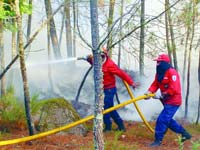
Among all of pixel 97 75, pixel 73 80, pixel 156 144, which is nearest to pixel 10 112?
pixel 156 144

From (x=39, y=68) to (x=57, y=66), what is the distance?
0.86 metres

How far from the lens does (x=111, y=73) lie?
826 cm

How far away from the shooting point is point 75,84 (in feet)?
57.5

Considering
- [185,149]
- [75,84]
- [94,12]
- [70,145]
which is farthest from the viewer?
[75,84]

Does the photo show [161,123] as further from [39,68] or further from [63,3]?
[39,68]

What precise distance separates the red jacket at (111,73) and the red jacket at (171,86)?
0.67 m

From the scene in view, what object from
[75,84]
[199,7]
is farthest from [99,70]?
[75,84]

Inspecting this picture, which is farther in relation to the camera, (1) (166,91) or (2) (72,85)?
(2) (72,85)

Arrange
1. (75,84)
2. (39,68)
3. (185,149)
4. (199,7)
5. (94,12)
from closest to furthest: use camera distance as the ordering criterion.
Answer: (94,12) < (185,149) < (199,7) < (75,84) < (39,68)

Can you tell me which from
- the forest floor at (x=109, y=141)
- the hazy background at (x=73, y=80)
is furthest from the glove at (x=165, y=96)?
the hazy background at (x=73, y=80)

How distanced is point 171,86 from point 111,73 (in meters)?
1.39

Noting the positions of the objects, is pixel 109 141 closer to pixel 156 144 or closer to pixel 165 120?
→ pixel 156 144

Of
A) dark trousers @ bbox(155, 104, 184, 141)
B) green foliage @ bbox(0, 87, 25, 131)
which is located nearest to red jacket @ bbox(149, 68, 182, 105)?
dark trousers @ bbox(155, 104, 184, 141)

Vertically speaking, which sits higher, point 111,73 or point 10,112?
point 111,73
